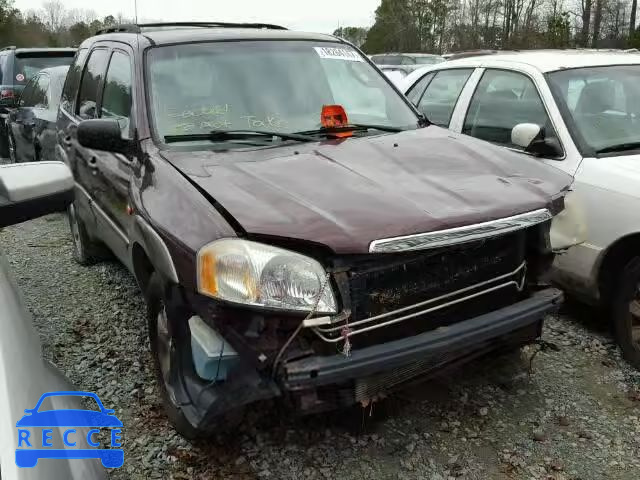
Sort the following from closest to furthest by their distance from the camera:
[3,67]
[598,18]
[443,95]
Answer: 1. [443,95]
2. [3,67]
3. [598,18]

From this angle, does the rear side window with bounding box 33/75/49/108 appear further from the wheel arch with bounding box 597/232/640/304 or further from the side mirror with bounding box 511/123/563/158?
the wheel arch with bounding box 597/232/640/304

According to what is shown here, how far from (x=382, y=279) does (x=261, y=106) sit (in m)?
1.45

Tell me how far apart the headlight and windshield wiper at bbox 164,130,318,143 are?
1.07 m

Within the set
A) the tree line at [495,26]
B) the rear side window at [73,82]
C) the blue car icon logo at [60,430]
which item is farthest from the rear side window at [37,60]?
the tree line at [495,26]

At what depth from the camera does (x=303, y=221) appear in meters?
2.19

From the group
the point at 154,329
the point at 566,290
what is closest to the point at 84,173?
the point at 154,329

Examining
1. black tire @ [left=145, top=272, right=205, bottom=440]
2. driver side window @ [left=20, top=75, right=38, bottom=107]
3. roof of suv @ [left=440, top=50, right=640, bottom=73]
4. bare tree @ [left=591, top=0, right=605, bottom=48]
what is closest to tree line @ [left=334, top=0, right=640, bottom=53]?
bare tree @ [left=591, top=0, right=605, bottom=48]

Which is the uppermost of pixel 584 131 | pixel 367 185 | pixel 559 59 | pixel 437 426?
pixel 559 59

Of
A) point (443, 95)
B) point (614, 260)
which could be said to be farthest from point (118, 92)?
point (614, 260)

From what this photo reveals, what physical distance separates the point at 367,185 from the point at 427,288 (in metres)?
0.49

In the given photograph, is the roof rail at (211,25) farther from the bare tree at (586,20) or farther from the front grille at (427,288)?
the bare tree at (586,20)

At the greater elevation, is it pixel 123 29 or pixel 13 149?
pixel 123 29

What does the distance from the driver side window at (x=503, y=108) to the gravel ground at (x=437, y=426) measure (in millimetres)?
1390

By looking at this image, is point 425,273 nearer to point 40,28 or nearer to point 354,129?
point 354,129
